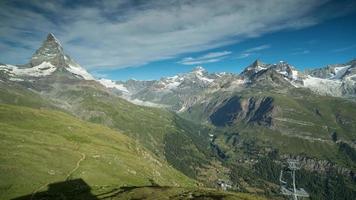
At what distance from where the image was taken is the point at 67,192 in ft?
346

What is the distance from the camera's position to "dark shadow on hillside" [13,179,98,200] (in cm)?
9794

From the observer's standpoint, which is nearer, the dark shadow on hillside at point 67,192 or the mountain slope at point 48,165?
the dark shadow on hillside at point 67,192

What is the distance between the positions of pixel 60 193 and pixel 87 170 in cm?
3175

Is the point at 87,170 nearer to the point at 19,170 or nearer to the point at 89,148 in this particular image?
the point at 19,170

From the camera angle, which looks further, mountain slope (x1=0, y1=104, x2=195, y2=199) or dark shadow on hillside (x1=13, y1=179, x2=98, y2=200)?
mountain slope (x1=0, y1=104, x2=195, y2=199)

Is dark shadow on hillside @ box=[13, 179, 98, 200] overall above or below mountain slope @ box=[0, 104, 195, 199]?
below

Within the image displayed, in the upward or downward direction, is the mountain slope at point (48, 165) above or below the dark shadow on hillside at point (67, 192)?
above

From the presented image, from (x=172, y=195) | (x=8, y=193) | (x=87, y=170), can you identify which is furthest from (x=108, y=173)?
(x=8, y=193)

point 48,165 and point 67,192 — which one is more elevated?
point 48,165

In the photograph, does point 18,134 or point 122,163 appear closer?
point 18,134

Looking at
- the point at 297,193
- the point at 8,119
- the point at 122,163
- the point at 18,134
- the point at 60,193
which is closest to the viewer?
the point at 297,193

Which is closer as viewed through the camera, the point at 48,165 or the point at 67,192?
the point at 67,192

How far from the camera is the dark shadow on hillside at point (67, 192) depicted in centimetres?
9794

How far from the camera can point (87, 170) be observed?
13462 centimetres
